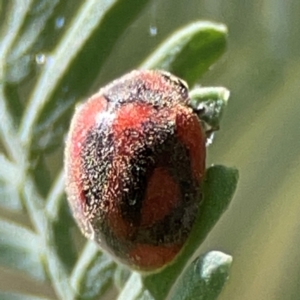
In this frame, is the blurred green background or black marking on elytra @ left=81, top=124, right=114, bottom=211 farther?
the blurred green background

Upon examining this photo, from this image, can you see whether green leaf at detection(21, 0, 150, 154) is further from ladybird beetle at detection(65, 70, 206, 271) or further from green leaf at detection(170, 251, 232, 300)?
green leaf at detection(170, 251, 232, 300)

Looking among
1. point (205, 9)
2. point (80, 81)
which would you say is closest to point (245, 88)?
point (205, 9)

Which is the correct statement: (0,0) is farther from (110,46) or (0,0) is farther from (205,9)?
(205,9)

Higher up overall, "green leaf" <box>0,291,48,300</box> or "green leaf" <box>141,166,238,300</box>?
"green leaf" <box>141,166,238,300</box>

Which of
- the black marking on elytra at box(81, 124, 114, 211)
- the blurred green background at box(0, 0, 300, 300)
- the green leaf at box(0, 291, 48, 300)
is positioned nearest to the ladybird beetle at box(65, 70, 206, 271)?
the black marking on elytra at box(81, 124, 114, 211)

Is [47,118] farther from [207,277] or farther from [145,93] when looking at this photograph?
[207,277]

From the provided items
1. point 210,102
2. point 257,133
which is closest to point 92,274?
point 210,102

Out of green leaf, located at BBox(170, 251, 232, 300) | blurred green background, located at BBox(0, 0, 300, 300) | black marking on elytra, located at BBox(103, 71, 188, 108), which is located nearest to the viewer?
green leaf, located at BBox(170, 251, 232, 300)
